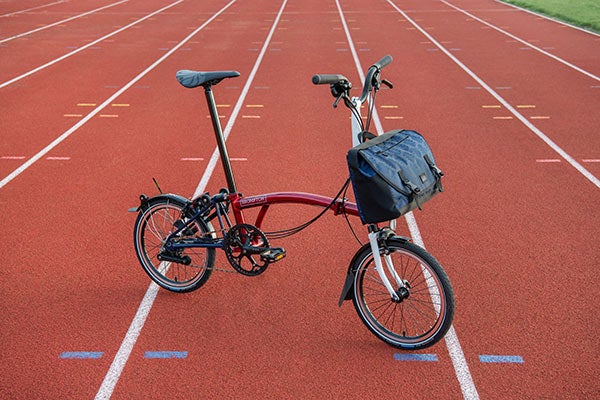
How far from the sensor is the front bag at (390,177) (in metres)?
3.25

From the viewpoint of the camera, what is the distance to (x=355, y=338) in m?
4.04

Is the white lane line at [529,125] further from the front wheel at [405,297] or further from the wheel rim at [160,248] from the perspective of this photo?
the wheel rim at [160,248]

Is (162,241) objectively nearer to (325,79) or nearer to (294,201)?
(294,201)

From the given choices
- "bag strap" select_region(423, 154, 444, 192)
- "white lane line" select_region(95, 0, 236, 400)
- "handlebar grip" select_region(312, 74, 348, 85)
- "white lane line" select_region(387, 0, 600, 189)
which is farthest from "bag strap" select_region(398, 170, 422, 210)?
"white lane line" select_region(387, 0, 600, 189)

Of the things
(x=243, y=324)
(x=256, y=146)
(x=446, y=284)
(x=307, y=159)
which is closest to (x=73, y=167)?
(x=256, y=146)

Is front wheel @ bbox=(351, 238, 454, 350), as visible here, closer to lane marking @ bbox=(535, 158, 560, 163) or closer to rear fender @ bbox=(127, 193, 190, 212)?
rear fender @ bbox=(127, 193, 190, 212)

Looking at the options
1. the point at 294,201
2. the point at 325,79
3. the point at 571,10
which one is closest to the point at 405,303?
the point at 294,201

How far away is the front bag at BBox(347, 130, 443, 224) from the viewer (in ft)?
10.6

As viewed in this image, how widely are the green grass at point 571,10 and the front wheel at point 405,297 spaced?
1496 cm

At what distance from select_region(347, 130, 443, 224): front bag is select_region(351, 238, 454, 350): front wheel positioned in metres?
0.39

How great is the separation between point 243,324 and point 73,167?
3.93 metres

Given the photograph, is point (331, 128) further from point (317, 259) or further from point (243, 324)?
point (243, 324)

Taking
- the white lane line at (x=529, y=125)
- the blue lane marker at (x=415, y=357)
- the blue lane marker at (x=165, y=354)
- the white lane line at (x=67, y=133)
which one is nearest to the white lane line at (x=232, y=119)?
the white lane line at (x=67, y=133)

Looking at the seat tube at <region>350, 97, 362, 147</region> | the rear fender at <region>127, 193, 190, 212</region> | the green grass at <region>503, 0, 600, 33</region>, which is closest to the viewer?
the seat tube at <region>350, 97, 362, 147</region>
